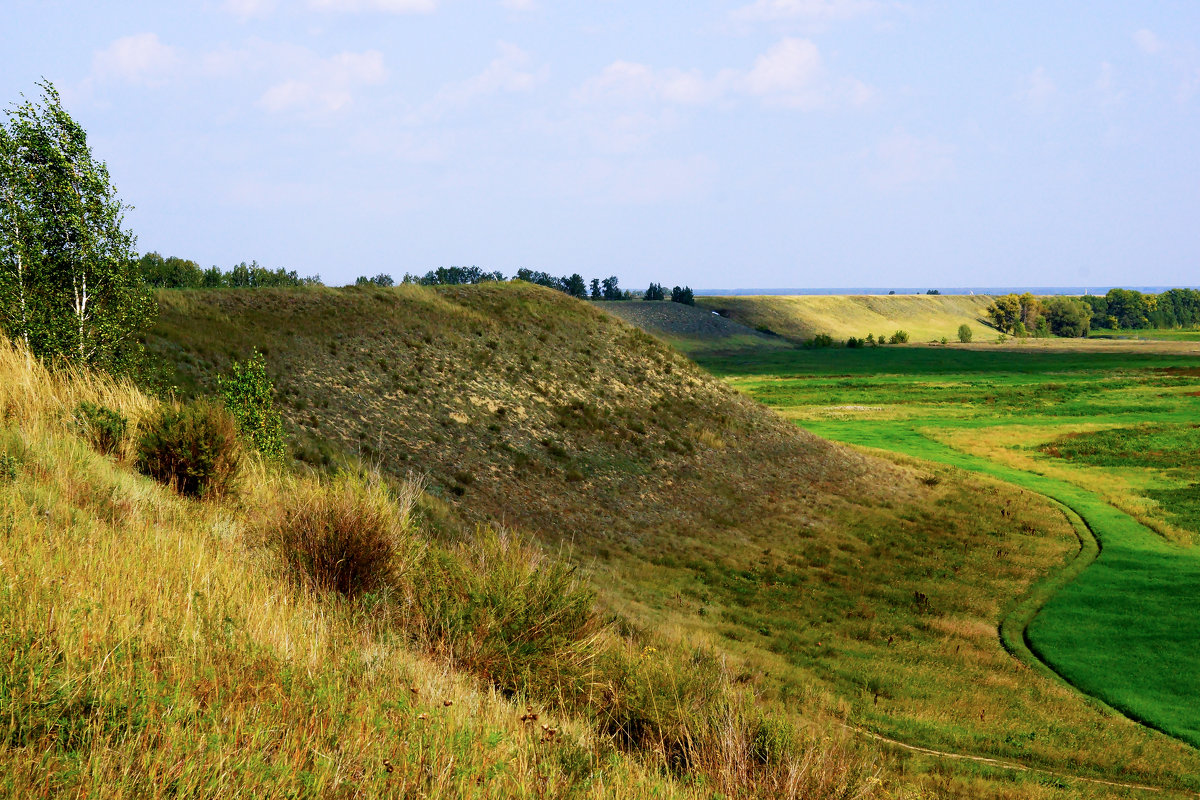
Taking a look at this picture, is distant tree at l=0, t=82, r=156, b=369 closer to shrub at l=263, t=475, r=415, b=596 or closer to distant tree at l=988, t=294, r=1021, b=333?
shrub at l=263, t=475, r=415, b=596

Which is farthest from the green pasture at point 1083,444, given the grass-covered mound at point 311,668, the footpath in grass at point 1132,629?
the grass-covered mound at point 311,668

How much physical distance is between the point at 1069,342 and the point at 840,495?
457ft

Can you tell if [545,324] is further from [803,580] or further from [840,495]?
[803,580]

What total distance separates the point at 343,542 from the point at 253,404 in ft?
26.1

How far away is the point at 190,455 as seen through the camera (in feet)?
33.9

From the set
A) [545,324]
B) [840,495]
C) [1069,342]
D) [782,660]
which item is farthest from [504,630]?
[1069,342]

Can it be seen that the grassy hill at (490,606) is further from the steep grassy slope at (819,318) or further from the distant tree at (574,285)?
the steep grassy slope at (819,318)

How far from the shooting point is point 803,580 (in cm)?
2209

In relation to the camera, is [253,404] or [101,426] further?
[253,404]

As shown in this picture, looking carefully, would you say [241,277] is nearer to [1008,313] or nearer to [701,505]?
[701,505]

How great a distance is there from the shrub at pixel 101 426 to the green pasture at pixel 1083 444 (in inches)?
707

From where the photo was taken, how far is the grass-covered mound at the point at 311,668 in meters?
4.00

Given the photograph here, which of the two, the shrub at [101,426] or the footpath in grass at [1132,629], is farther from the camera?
the footpath in grass at [1132,629]

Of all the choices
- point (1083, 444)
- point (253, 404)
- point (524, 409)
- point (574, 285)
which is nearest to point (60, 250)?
point (253, 404)
